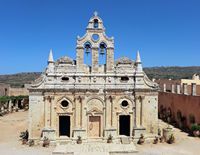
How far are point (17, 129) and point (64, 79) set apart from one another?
429 inches

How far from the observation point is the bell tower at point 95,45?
2589 centimetres

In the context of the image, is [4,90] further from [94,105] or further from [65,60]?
[94,105]

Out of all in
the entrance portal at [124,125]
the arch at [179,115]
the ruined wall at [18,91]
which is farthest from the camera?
the ruined wall at [18,91]

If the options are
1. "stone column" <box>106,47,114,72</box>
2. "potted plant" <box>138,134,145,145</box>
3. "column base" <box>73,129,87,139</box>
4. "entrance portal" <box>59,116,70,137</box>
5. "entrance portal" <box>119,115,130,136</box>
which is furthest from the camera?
"entrance portal" <box>119,115,130,136</box>

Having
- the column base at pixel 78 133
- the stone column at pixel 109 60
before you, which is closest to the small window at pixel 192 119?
the stone column at pixel 109 60

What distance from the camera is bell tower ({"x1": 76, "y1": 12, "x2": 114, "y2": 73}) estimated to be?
25.9 meters

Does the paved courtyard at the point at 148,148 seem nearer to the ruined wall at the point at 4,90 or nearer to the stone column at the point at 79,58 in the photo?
the stone column at the point at 79,58

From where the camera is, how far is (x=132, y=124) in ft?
86.0

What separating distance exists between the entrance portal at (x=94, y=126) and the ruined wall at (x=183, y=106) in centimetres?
1096

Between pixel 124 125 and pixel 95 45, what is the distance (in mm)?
7549

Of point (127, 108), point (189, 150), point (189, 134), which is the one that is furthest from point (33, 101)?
point (189, 134)

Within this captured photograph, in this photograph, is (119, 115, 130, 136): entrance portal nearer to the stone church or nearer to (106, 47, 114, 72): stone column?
the stone church

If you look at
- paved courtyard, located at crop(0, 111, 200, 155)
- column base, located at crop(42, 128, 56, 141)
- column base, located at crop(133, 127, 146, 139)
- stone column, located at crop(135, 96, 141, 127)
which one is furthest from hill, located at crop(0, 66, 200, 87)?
column base, located at crop(42, 128, 56, 141)

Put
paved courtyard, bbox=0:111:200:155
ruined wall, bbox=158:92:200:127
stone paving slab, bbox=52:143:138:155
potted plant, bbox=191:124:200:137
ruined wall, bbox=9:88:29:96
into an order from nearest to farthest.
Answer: stone paving slab, bbox=52:143:138:155 → paved courtyard, bbox=0:111:200:155 → potted plant, bbox=191:124:200:137 → ruined wall, bbox=158:92:200:127 → ruined wall, bbox=9:88:29:96
